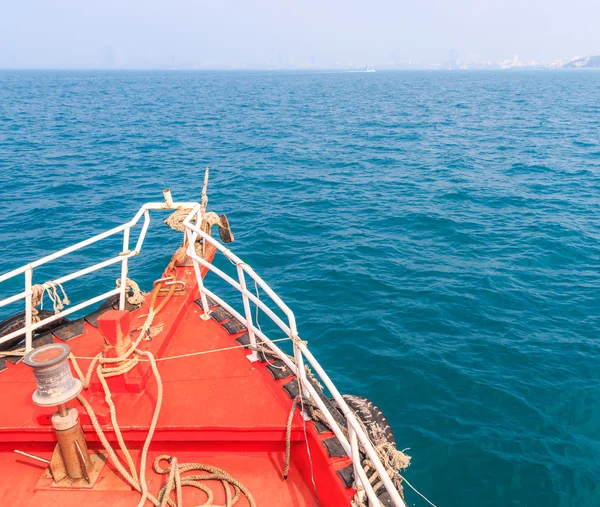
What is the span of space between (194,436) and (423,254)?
13.1 metres

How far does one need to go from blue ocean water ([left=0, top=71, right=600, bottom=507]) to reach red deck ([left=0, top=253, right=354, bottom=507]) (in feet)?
12.9

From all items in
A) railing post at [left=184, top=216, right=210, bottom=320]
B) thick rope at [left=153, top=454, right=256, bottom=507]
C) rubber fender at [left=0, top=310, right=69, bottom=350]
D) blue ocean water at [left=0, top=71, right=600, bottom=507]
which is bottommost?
blue ocean water at [left=0, top=71, right=600, bottom=507]

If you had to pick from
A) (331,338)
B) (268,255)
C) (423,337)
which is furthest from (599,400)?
(268,255)

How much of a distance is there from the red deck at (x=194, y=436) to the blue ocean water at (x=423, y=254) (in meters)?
3.93

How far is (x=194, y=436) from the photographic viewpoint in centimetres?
519

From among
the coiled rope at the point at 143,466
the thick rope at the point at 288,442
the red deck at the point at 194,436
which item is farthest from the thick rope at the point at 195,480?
the thick rope at the point at 288,442

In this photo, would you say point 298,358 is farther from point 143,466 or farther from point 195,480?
point 143,466

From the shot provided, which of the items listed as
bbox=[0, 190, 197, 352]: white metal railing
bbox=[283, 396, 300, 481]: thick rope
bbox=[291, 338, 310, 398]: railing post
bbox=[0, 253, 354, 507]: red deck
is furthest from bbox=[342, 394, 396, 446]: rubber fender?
bbox=[0, 190, 197, 352]: white metal railing

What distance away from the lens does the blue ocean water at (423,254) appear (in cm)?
902

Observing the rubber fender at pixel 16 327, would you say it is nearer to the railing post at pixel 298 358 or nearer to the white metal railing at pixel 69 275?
the white metal railing at pixel 69 275

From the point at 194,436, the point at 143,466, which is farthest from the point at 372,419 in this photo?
the point at 143,466

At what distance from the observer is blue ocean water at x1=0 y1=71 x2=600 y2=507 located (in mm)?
9016

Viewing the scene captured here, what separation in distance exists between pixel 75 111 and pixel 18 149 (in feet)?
84.9

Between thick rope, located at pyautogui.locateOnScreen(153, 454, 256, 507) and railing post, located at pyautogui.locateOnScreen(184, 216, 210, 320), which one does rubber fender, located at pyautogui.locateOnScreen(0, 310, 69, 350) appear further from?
thick rope, located at pyautogui.locateOnScreen(153, 454, 256, 507)
